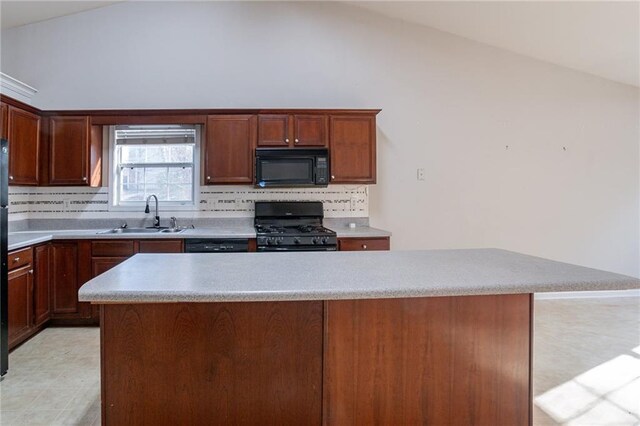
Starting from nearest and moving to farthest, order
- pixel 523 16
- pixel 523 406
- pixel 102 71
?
pixel 523 406 < pixel 523 16 < pixel 102 71

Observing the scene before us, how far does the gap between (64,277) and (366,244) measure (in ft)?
9.08

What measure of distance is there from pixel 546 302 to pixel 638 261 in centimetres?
137

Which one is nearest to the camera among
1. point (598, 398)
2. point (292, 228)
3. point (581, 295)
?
point (598, 398)

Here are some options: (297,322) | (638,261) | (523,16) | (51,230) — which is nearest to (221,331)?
(297,322)

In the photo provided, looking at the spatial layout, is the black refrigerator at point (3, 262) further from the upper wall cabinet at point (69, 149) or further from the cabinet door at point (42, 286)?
the upper wall cabinet at point (69, 149)

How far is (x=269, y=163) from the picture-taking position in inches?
133

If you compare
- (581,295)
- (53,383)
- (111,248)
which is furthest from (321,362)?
(581,295)

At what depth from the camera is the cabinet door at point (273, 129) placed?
133 inches

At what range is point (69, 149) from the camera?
334 centimetres

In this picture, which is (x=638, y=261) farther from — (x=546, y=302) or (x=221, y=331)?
(x=221, y=331)

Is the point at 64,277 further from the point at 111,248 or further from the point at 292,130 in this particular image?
the point at 292,130

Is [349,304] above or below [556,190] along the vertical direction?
below

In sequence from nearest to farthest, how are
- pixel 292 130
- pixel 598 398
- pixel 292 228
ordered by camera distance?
1. pixel 598 398
2. pixel 292 130
3. pixel 292 228

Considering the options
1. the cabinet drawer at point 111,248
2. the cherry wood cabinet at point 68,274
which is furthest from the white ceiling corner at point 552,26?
the cherry wood cabinet at point 68,274
